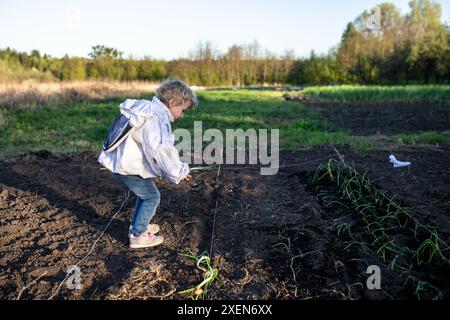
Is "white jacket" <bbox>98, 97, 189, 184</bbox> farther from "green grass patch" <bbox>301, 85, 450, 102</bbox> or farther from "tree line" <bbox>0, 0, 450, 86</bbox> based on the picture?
"tree line" <bbox>0, 0, 450, 86</bbox>

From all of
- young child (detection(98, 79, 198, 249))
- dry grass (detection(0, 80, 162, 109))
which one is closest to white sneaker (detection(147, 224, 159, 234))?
young child (detection(98, 79, 198, 249))

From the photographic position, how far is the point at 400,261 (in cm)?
321

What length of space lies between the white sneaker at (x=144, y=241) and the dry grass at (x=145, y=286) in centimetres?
35

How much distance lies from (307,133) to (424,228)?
5.75 meters

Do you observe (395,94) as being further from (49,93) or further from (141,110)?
(141,110)

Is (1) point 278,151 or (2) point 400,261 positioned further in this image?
(1) point 278,151

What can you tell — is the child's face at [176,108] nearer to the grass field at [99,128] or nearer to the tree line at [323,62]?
the grass field at [99,128]

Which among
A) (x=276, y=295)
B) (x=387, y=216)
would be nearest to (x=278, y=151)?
(x=387, y=216)

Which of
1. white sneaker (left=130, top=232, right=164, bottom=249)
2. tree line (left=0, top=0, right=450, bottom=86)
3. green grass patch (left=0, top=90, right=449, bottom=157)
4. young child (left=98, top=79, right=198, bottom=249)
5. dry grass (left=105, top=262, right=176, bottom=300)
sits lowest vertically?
dry grass (left=105, top=262, right=176, bottom=300)

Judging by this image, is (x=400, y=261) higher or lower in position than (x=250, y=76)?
lower

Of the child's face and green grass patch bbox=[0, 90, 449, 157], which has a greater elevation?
the child's face

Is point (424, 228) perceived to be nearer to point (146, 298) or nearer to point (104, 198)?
point (146, 298)

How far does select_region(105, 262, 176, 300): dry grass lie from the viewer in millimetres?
2766

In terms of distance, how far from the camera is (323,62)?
4478 centimetres
